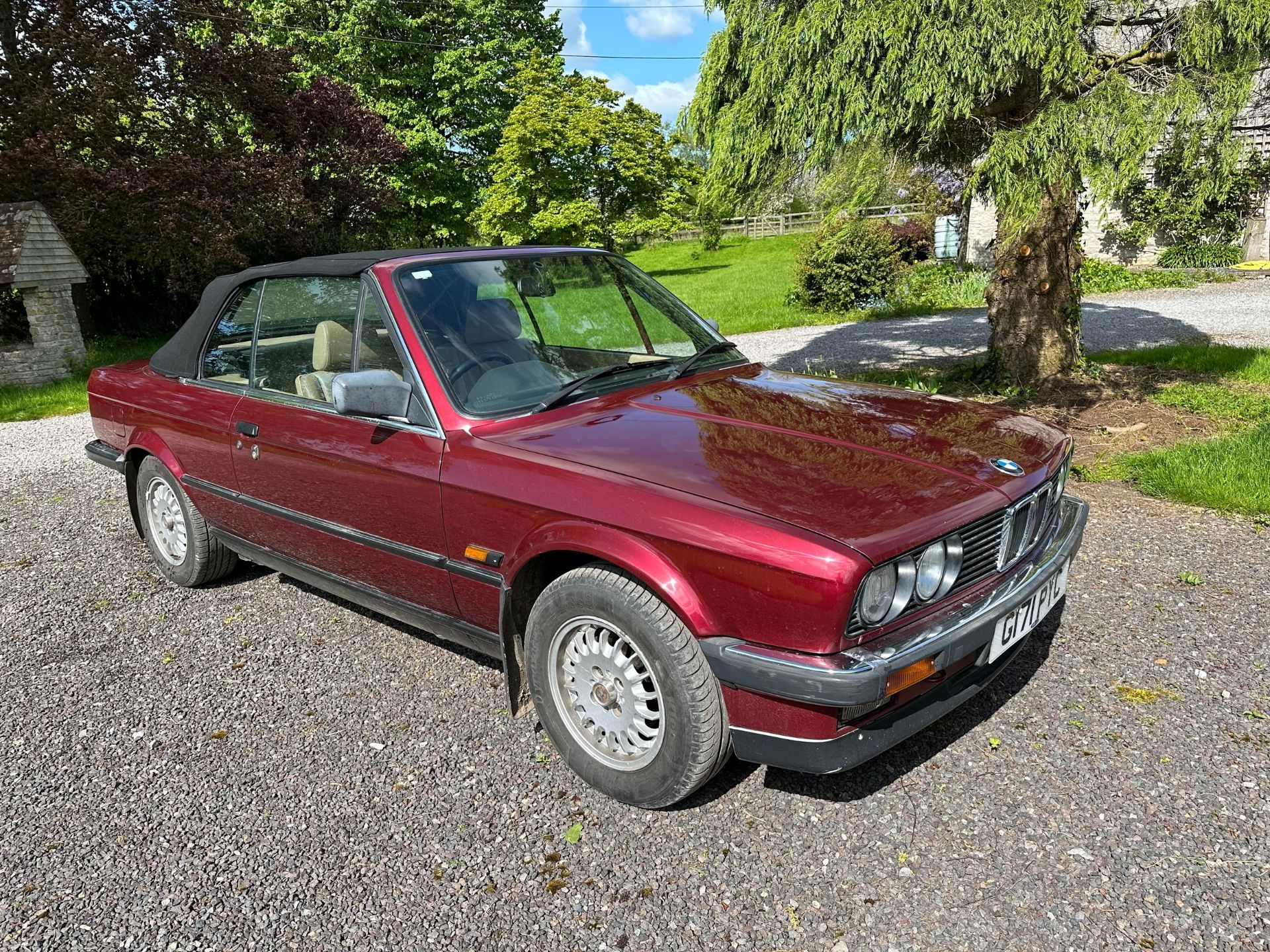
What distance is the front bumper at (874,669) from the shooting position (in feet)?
7.62

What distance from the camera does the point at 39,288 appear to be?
12.7 m

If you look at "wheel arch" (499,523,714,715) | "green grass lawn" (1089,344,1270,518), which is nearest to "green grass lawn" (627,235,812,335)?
"green grass lawn" (1089,344,1270,518)

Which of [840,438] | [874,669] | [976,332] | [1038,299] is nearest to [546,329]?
[840,438]

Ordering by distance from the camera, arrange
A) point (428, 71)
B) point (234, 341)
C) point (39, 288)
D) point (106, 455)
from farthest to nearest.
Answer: point (428, 71) < point (39, 288) < point (106, 455) < point (234, 341)

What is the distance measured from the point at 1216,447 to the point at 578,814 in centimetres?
552

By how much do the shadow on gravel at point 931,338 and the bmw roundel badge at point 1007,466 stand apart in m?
6.91

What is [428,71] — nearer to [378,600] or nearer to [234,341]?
[234,341]

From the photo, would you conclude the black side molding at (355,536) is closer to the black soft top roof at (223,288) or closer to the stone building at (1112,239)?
the black soft top roof at (223,288)

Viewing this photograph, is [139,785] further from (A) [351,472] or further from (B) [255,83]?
(B) [255,83]

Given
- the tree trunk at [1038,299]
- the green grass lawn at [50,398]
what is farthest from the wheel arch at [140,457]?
the green grass lawn at [50,398]

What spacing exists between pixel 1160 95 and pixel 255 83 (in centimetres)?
1640

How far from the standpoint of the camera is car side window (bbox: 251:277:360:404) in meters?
3.66

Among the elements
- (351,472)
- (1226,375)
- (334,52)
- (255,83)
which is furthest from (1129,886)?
(334,52)

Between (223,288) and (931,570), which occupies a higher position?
(223,288)
